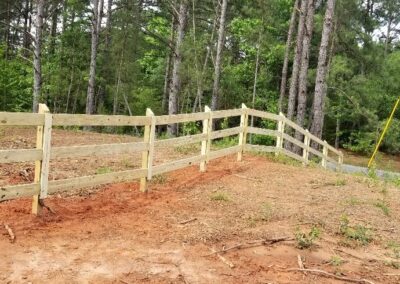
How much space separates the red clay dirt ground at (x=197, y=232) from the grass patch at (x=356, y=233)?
13 millimetres

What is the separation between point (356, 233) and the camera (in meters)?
6.13

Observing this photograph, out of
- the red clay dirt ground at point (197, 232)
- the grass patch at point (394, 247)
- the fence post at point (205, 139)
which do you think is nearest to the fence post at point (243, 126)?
the fence post at point (205, 139)

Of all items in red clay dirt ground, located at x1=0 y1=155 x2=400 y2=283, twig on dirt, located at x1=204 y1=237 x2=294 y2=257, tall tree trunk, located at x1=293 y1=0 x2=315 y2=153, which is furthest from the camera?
tall tree trunk, located at x1=293 y1=0 x2=315 y2=153

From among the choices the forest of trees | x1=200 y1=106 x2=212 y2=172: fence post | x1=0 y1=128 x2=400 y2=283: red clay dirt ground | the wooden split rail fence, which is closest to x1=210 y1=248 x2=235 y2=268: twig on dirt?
x1=0 y1=128 x2=400 y2=283: red clay dirt ground

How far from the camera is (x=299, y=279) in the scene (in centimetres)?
466

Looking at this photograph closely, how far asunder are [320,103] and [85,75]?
15.7m

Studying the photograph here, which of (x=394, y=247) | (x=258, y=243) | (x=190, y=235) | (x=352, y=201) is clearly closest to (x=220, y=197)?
(x=190, y=235)

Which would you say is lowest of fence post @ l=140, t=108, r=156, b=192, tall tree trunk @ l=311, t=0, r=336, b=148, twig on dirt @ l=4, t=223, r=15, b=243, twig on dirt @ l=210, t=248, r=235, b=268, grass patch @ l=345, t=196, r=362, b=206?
twig on dirt @ l=210, t=248, r=235, b=268

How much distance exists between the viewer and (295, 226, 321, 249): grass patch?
549 centimetres

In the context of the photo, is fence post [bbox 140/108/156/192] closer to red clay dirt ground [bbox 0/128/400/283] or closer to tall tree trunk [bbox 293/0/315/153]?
red clay dirt ground [bbox 0/128/400/283]

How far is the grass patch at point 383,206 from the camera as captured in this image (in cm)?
759

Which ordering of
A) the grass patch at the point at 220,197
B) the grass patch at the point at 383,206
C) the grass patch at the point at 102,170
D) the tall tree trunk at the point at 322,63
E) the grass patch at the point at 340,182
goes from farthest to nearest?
the tall tree trunk at the point at 322,63
the grass patch at the point at 340,182
the grass patch at the point at 102,170
the grass patch at the point at 383,206
the grass patch at the point at 220,197

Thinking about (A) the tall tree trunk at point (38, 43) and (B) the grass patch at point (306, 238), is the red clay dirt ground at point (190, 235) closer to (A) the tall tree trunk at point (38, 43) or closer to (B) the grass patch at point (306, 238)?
(B) the grass patch at point (306, 238)

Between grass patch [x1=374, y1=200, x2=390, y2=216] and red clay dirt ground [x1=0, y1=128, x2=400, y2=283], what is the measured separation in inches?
1.2
